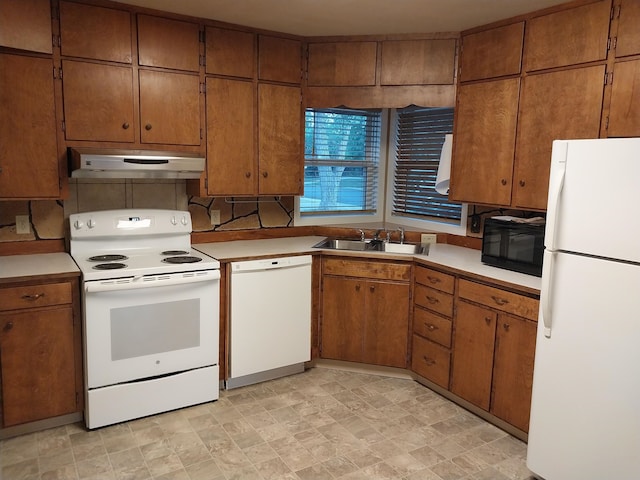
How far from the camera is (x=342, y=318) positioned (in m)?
3.61

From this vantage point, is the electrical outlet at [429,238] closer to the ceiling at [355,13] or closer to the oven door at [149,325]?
the ceiling at [355,13]

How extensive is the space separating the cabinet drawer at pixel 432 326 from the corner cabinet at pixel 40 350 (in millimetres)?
2113

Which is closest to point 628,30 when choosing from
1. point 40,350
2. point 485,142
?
point 485,142

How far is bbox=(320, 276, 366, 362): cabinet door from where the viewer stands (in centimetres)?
356

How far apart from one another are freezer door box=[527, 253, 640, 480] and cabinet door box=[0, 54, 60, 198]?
9.09ft

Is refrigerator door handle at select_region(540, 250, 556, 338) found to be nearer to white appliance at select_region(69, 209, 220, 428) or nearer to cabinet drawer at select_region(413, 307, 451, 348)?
cabinet drawer at select_region(413, 307, 451, 348)

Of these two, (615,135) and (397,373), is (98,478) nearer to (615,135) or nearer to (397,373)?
(397,373)


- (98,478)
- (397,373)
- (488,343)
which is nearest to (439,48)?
(488,343)

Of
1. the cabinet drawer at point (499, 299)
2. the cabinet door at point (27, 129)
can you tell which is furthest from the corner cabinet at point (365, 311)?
the cabinet door at point (27, 129)

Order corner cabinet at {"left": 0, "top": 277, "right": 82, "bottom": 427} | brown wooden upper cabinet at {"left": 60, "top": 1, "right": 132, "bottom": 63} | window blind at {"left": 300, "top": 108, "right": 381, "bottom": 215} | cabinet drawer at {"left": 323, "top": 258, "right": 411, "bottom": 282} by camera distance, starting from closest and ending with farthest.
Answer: corner cabinet at {"left": 0, "top": 277, "right": 82, "bottom": 427}, brown wooden upper cabinet at {"left": 60, "top": 1, "right": 132, "bottom": 63}, cabinet drawer at {"left": 323, "top": 258, "right": 411, "bottom": 282}, window blind at {"left": 300, "top": 108, "right": 381, "bottom": 215}

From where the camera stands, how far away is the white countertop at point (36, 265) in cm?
264

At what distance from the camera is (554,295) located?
87.5 inches

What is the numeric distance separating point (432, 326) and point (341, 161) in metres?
1.69

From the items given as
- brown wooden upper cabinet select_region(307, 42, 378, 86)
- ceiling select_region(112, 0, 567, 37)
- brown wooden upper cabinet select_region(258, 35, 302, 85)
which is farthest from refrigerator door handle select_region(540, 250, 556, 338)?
brown wooden upper cabinet select_region(258, 35, 302, 85)
